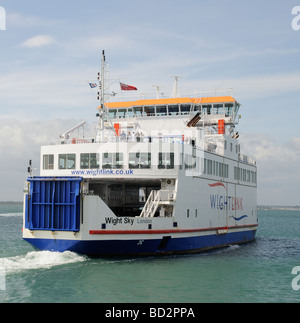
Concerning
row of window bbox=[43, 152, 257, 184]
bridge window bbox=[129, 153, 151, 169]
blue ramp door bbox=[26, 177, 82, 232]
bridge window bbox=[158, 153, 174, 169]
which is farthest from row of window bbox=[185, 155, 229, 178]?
blue ramp door bbox=[26, 177, 82, 232]

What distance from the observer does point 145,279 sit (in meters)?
19.7

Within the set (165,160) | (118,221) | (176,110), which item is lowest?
(118,221)

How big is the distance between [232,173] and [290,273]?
11.8 meters

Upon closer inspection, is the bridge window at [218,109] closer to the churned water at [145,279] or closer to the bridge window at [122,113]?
the bridge window at [122,113]

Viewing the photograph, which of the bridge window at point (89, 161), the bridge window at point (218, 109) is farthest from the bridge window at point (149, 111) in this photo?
the bridge window at point (89, 161)

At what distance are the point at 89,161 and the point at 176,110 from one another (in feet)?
34.5

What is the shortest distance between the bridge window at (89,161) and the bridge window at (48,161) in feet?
6.66

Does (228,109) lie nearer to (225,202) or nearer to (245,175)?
(245,175)

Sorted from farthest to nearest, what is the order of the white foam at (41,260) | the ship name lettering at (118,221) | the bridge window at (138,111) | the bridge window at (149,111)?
the bridge window at (138,111) < the bridge window at (149,111) < the ship name lettering at (118,221) < the white foam at (41,260)

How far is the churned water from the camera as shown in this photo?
17.2m

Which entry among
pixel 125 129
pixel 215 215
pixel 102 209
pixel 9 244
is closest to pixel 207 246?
pixel 215 215

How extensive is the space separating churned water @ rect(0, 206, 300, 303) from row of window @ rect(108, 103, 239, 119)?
11.4 m

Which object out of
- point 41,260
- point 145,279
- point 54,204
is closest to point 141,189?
point 54,204

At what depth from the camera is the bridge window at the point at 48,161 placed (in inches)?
1040
